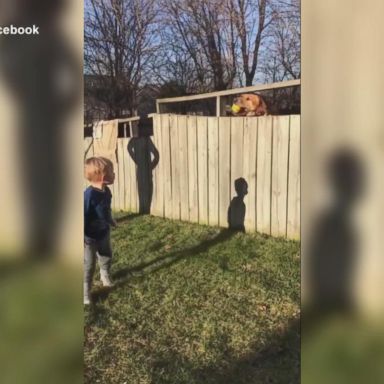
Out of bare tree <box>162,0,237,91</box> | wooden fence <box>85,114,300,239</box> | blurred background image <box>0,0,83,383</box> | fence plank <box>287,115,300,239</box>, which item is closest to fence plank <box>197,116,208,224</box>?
wooden fence <box>85,114,300,239</box>

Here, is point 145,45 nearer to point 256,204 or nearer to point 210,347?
point 256,204

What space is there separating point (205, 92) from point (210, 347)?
29.9 inches

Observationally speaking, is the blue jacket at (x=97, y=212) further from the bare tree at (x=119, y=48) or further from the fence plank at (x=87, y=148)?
the bare tree at (x=119, y=48)

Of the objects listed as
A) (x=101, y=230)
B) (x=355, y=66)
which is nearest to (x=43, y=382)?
(x=101, y=230)

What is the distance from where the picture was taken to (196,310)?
1475mm

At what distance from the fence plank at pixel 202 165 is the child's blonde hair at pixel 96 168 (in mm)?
269

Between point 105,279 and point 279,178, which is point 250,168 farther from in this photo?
point 105,279

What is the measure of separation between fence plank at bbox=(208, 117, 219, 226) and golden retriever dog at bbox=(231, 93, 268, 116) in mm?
69

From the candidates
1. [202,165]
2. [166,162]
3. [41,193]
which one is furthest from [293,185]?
[41,193]

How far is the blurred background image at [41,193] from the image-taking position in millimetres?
1269

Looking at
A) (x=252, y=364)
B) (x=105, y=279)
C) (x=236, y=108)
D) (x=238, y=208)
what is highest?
(x=236, y=108)

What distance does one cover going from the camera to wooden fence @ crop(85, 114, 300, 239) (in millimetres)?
1405

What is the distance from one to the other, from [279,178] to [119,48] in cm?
59

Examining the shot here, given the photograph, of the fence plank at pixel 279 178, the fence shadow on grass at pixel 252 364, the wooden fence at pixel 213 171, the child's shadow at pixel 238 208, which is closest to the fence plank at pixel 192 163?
the wooden fence at pixel 213 171
